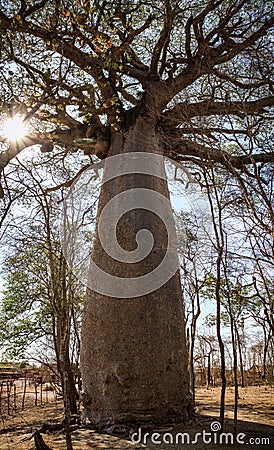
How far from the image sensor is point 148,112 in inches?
236

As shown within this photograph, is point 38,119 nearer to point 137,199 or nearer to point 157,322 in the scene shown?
point 137,199

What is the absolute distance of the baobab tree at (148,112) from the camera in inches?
151

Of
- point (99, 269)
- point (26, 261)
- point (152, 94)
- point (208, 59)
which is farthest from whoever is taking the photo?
point (26, 261)

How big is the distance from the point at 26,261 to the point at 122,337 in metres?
2.90

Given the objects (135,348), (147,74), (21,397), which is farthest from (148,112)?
(21,397)

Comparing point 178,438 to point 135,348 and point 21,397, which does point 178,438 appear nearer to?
point 135,348

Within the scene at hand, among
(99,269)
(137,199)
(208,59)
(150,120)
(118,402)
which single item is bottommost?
(118,402)

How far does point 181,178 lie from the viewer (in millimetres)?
7117

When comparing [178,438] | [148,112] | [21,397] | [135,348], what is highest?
[148,112]

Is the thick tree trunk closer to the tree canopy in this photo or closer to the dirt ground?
the dirt ground

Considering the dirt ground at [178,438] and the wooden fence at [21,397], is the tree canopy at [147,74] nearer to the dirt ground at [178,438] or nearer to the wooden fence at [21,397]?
the dirt ground at [178,438]

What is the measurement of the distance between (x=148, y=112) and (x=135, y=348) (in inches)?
128

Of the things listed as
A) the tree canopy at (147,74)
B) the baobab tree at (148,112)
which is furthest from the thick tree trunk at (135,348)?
the tree canopy at (147,74)

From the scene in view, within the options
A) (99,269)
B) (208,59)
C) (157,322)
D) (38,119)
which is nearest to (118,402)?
(157,322)
